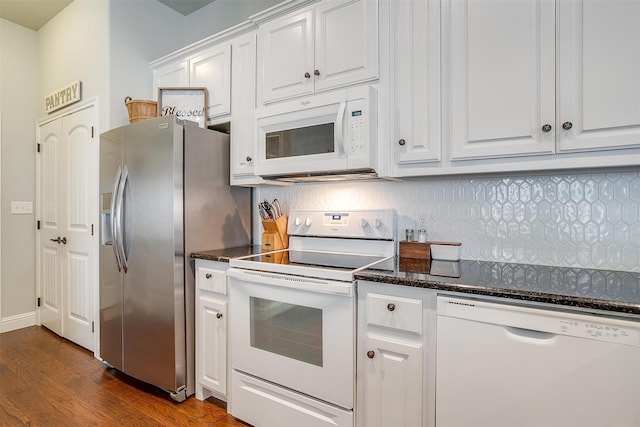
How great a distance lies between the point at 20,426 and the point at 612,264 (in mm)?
3094

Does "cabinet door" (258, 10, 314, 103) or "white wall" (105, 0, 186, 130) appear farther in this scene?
"white wall" (105, 0, 186, 130)

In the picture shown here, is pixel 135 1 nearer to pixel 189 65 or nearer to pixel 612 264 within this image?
pixel 189 65

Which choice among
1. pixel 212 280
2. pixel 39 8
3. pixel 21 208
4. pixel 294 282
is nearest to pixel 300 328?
pixel 294 282

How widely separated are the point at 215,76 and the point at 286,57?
2.23ft

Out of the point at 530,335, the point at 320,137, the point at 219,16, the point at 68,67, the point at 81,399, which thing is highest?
the point at 219,16

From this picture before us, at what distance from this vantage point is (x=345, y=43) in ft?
6.09

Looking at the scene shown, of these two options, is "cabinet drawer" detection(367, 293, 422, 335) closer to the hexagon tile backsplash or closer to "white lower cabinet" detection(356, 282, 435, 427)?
"white lower cabinet" detection(356, 282, 435, 427)

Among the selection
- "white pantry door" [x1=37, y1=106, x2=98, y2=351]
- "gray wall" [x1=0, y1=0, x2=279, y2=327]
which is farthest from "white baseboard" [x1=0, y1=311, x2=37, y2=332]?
"white pantry door" [x1=37, y1=106, x2=98, y2=351]

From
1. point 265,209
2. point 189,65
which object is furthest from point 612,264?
point 189,65

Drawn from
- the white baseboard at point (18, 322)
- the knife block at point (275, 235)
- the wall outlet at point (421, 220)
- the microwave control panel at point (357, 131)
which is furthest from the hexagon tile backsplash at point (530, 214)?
the white baseboard at point (18, 322)

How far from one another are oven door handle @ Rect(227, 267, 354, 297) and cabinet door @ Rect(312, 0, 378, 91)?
3.50ft

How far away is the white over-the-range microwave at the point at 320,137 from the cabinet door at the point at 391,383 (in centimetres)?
85

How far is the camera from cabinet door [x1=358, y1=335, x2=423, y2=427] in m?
1.38

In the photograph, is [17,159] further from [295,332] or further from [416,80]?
[416,80]
